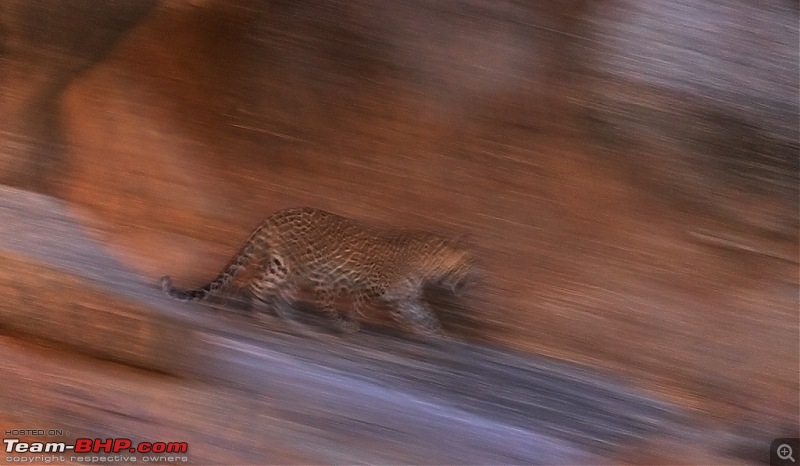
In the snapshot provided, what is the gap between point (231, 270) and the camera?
109cm

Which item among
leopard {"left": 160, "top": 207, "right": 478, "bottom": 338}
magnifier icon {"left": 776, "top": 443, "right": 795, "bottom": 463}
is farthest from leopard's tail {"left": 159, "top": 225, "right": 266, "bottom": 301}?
magnifier icon {"left": 776, "top": 443, "right": 795, "bottom": 463}

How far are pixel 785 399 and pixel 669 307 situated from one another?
0.27 m

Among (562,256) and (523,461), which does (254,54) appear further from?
(523,461)

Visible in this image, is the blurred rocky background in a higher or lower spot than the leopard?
higher

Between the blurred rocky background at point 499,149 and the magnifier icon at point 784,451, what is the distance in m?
0.02

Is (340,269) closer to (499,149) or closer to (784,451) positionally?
(499,149)

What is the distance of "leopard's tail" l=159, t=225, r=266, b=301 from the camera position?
1.08 meters

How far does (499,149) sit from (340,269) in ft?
1.46

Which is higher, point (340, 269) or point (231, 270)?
point (340, 269)

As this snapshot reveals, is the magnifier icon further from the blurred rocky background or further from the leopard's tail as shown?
the leopard's tail

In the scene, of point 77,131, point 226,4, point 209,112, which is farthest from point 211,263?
point 226,4

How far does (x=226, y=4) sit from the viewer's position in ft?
4.43

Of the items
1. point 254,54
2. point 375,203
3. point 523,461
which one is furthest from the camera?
point 254,54

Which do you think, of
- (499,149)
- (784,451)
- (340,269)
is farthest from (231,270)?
(784,451)
